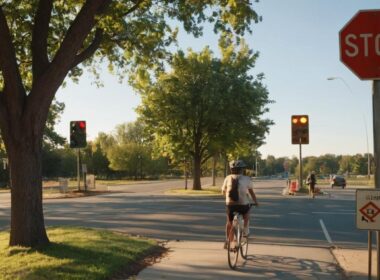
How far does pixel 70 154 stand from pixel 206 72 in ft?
271

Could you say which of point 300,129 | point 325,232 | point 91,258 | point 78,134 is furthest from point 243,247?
point 78,134

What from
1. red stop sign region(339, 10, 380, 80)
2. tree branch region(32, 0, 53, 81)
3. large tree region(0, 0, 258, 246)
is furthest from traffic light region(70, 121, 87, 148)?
red stop sign region(339, 10, 380, 80)

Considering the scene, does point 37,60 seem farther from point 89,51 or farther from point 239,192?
point 239,192

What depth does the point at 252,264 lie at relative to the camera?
980cm

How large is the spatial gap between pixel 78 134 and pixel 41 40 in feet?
88.1

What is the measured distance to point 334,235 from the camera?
14688 mm

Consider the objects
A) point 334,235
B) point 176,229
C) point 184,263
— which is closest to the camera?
point 184,263

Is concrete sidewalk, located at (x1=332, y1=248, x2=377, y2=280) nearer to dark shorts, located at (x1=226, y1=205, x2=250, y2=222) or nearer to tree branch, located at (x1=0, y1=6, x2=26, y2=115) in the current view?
dark shorts, located at (x1=226, y1=205, x2=250, y2=222)

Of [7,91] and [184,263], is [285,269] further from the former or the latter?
[7,91]

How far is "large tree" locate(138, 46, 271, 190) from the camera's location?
132 ft

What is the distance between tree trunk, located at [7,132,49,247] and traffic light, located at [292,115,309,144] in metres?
26.1

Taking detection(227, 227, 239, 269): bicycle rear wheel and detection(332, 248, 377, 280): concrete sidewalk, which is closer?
detection(332, 248, 377, 280): concrete sidewalk

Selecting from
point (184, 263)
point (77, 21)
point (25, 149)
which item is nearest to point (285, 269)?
point (184, 263)

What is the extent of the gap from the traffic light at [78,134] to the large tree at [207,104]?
19.7ft
